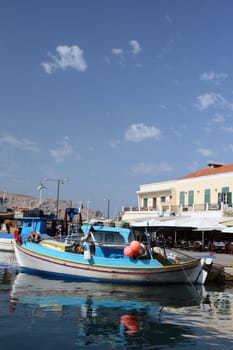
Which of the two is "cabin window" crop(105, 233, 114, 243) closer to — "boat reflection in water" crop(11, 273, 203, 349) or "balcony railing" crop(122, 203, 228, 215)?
"boat reflection in water" crop(11, 273, 203, 349)

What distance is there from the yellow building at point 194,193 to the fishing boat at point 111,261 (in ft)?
54.8

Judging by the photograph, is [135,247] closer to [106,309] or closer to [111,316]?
[106,309]

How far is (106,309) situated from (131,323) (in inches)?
73.7

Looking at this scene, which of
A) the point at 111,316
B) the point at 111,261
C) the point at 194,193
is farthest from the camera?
the point at 194,193

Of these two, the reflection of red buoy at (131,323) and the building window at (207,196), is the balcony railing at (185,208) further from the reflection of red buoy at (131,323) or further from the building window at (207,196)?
the reflection of red buoy at (131,323)

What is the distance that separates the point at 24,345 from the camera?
31.5 feet

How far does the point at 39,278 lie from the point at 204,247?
47.4 ft

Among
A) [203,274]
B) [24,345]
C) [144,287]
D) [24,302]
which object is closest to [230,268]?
[203,274]

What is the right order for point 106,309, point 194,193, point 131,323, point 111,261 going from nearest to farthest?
point 131,323, point 106,309, point 111,261, point 194,193

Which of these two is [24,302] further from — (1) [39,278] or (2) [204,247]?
(2) [204,247]

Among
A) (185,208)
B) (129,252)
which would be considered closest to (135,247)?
(129,252)

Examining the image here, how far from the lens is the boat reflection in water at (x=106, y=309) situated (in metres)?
10.7

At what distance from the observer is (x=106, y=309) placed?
13.8 metres

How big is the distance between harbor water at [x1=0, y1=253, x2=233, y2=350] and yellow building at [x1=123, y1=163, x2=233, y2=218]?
66.5ft
